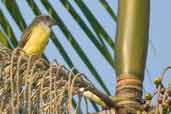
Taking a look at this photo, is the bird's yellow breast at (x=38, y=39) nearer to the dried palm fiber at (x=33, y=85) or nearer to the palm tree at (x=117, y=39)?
the palm tree at (x=117, y=39)

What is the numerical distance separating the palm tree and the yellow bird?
6.46ft

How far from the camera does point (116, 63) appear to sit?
9.32 feet

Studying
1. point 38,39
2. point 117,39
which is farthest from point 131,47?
point 38,39

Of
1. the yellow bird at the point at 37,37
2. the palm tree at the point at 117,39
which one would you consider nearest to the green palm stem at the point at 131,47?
the palm tree at the point at 117,39

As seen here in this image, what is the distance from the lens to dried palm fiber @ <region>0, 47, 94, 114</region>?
1.96 m

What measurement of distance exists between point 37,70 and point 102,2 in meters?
0.97

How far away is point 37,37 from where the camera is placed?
5.61m

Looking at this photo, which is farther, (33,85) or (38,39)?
(38,39)

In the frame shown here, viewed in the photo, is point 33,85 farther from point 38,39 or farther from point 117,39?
point 38,39

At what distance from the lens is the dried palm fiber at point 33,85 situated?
1963 millimetres

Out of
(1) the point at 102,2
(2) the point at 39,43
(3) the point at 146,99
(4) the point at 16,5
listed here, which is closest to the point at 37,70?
(3) the point at 146,99

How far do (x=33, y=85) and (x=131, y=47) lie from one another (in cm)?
84

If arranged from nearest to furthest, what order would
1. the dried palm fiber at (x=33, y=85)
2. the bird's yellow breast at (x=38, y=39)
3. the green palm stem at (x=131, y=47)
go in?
1. the dried palm fiber at (x=33, y=85)
2. the green palm stem at (x=131, y=47)
3. the bird's yellow breast at (x=38, y=39)

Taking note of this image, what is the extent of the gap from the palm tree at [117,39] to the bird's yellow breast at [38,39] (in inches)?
78.4
